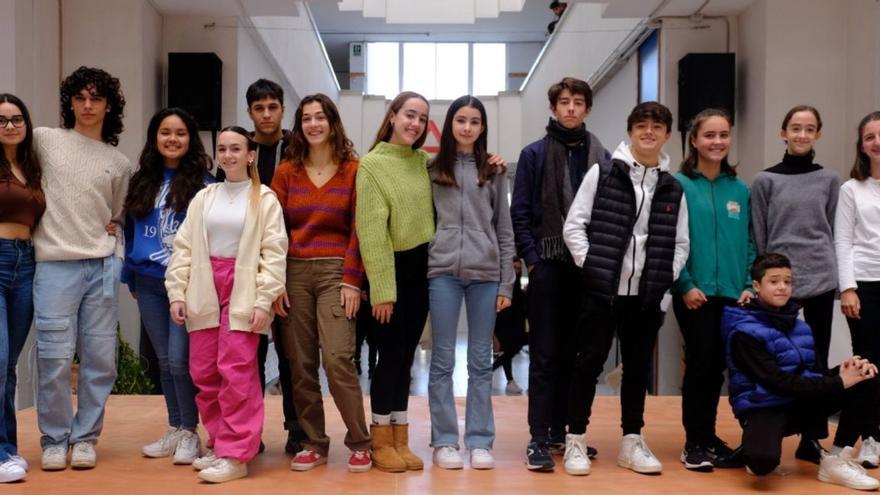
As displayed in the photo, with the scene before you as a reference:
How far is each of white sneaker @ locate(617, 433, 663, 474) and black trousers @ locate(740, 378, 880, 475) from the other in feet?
1.13

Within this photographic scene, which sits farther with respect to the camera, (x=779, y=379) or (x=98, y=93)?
(x=98, y=93)

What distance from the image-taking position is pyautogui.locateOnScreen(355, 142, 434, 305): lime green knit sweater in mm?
3242

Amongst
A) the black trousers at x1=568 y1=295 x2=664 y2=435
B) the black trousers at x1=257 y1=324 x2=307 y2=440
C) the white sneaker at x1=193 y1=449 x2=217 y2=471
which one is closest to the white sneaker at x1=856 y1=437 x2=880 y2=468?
the black trousers at x1=568 y1=295 x2=664 y2=435

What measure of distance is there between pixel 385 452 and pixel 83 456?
3.79 ft

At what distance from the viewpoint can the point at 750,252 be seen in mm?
3580

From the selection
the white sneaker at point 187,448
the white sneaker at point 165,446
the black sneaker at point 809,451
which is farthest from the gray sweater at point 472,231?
the black sneaker at point 809,451

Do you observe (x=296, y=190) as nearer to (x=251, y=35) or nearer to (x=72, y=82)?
(x=72, y=82)

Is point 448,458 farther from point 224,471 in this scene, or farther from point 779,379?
point 779,379

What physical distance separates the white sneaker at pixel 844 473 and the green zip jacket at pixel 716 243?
2.31ft

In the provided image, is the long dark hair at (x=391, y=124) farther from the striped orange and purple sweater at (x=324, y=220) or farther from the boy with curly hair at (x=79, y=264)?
the boy with curly hair at (x=79, y=264)

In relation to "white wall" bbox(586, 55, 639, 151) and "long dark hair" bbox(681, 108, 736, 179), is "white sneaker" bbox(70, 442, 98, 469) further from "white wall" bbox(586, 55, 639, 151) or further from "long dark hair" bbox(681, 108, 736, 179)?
"white wall" bbox(586, 55, 639, 151)

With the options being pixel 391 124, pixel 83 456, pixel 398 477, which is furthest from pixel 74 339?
pixel 391 124

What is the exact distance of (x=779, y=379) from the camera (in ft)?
10.7

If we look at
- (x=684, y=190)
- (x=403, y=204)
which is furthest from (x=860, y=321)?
(x=403, y=204)
